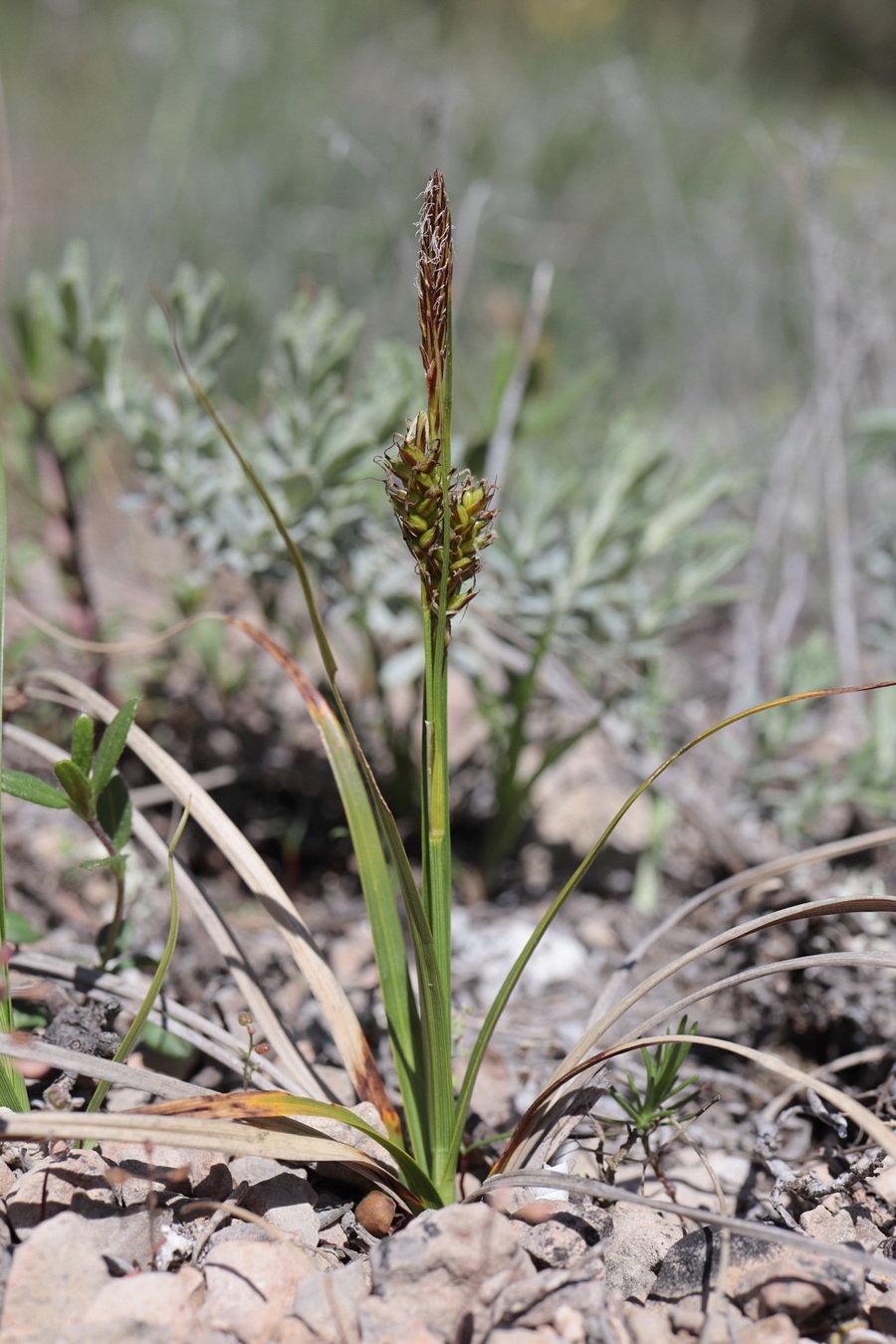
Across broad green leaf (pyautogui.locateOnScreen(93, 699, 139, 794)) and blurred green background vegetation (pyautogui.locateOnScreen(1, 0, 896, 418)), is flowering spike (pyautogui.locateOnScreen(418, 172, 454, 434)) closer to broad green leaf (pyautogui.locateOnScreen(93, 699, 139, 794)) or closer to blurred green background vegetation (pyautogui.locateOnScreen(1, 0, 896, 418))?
broad green leaf (pyautogui.locateOnScreen(93, 699, 139, 794))

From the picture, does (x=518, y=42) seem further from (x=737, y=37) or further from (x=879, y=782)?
(x=879, y=782)

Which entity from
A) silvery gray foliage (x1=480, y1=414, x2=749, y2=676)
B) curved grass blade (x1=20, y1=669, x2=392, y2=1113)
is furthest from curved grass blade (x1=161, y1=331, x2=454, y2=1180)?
silvery gray foliage (x1=480, y1=414, x2=749, y2=676)

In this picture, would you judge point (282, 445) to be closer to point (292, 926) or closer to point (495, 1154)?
point (292, 926)

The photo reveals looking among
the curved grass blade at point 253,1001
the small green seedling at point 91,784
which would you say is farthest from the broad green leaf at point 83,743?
the curved grass blade at point 253,1001

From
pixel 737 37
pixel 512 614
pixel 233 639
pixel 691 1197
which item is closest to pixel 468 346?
pixel 233 639

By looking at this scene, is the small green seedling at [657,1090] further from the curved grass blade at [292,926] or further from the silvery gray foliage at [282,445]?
the silvery gray foliage at [282,445]
